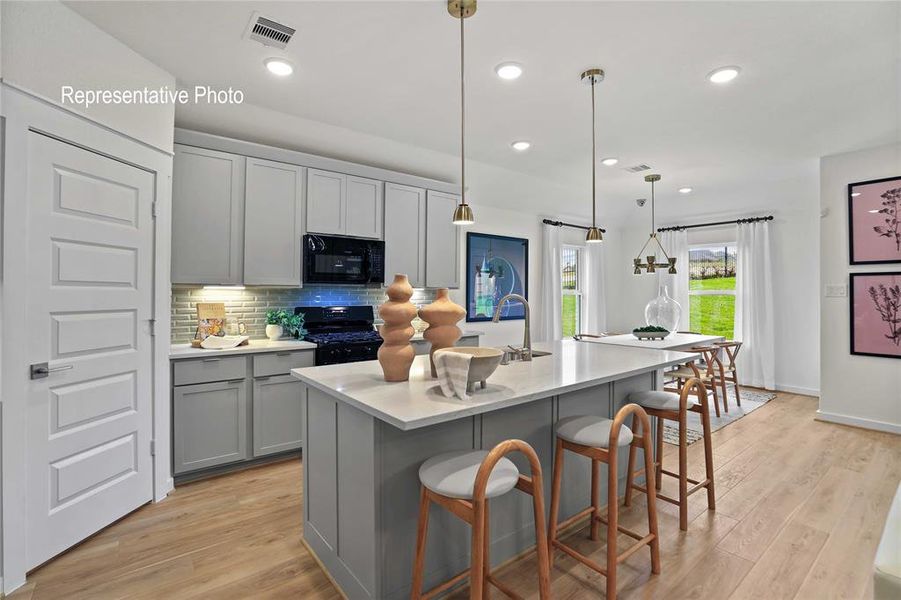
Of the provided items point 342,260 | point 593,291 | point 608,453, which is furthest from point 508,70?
point 593,291

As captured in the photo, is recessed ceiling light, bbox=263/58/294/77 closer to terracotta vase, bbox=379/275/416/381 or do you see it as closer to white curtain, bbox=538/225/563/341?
terracotta vase, bbox=379/275/416/381

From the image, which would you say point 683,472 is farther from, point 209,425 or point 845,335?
point 845,335

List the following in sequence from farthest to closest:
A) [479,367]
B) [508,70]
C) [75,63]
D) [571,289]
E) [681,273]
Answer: [571,289]
[681,273]
[508,70]
[75,63]
[479,367]

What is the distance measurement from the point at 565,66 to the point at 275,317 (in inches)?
117

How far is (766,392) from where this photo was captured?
566cm

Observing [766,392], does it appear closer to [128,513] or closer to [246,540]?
[246,540]

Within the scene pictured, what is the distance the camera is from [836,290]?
170 inches

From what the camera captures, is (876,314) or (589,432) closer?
(589,432)

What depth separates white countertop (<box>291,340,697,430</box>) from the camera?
5.06ft

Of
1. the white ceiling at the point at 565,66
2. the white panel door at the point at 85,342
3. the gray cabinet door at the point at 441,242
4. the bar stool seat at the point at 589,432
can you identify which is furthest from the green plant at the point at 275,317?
the bar stool seat at the point at 589,432

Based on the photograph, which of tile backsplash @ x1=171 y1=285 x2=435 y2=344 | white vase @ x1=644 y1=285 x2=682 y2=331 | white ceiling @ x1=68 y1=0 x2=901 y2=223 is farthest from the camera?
white vase @ x1=644 y1=285 x2=682 y2=331

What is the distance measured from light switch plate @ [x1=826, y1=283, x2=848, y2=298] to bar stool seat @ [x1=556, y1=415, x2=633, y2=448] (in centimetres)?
382

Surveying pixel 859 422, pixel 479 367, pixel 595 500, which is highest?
pixel 479 367

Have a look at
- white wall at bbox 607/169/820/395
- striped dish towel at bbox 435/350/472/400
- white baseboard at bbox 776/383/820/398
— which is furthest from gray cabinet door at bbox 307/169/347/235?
white baseboard at bbox 776/383/820/398
